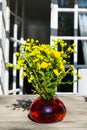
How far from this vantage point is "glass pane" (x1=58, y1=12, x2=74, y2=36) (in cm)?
549

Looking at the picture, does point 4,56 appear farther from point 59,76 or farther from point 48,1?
point 48,1

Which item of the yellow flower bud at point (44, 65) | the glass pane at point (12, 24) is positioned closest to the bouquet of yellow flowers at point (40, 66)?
the yellow flower bud at point (44, 65)

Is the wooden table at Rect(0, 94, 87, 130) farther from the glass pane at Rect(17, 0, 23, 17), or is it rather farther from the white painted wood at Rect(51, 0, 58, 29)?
the glass pane at Rect(17, 0, 23, 17)

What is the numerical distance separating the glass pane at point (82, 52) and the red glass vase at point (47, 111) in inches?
118

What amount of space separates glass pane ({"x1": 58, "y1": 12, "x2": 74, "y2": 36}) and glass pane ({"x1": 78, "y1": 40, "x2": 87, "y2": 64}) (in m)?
0.22

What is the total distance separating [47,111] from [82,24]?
3319 millimetres

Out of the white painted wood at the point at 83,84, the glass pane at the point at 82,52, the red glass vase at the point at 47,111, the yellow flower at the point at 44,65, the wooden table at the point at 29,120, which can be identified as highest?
the yellow flower at the point at 44,65

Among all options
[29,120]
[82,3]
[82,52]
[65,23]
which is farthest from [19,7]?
[29,120]

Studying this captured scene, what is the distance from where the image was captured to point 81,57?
5477mm

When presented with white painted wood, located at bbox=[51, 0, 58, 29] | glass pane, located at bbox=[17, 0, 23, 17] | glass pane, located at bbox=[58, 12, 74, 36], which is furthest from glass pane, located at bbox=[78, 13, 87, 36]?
glass pane, located at bbox=[17, 0, 23, 17]

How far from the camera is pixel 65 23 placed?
217 inches

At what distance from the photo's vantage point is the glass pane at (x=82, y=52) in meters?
5.47

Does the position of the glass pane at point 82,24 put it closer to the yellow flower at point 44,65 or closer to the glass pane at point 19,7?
the glass pane at point 19,7

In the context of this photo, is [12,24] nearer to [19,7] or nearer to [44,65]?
[19,7]
